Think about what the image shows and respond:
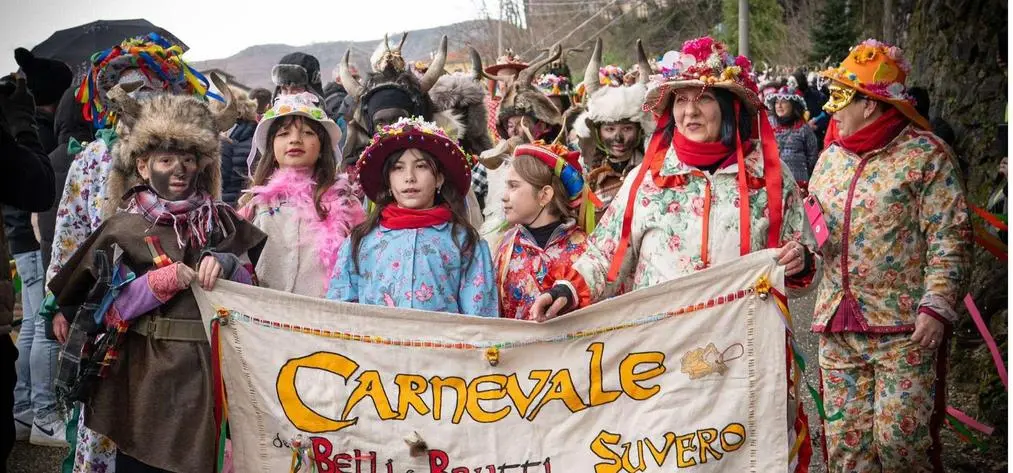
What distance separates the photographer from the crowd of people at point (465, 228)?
4.16 metres

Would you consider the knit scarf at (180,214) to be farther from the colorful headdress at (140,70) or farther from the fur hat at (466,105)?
the fur hat at (466,105)

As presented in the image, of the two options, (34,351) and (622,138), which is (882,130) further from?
(34,351)

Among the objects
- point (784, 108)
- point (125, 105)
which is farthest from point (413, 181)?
point (784, 108)

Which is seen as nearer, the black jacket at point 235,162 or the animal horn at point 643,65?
the animal horn at point 643,65

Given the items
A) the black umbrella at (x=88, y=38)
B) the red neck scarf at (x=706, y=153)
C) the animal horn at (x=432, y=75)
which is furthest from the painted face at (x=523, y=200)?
the black umbrella at (x=88, y=38)

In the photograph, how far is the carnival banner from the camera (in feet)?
12.9

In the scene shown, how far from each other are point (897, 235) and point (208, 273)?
3.11 m

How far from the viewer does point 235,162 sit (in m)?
7.73

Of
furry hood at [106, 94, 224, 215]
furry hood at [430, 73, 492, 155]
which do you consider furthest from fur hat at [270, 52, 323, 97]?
furry hood at [106, 94, 224, 215]

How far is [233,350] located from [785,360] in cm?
209

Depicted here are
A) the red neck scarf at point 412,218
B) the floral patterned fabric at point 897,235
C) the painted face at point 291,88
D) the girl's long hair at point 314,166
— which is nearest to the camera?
the red neck scarf at point 412,218

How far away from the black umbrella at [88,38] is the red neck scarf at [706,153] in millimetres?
6864

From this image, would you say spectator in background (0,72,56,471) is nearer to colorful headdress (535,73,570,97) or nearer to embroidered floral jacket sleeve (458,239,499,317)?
embroidered floral jacket sleeve (458,239,499,317)

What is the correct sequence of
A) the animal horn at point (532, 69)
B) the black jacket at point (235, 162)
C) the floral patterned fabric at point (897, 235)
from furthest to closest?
the animal horn at point (532, 69) → the black jacket at point (235, 162) → the floral patterned fabric at point (897, 235)
